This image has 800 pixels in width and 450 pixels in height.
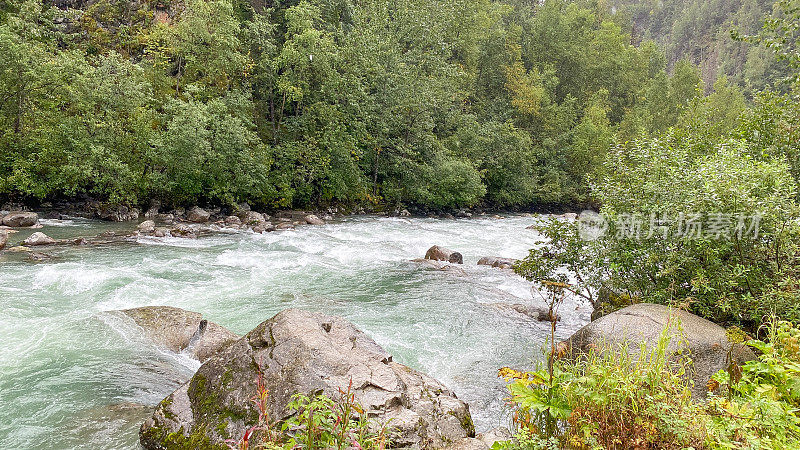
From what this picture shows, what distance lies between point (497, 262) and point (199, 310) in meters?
9.38

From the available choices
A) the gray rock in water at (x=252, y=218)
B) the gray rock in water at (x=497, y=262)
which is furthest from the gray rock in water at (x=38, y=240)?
the gray rock in water at (x=497, y=262)

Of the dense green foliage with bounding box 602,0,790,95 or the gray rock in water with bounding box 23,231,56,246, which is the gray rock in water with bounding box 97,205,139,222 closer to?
the gray rock in water with bounding box 23,231,56,246

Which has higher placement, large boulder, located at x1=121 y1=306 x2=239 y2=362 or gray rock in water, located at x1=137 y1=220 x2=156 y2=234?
gray rock in water, located at x1=137 y1=220 x2=156 y2=234

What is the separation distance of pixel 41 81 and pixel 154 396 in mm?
18500

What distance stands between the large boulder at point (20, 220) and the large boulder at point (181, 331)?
11351mm

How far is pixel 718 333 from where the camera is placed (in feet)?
17.8

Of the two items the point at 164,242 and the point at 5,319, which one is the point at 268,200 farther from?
the point at 5,319

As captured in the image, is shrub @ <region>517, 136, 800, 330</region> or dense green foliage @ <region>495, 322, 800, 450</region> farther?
shrub @ <region>517, 136, 800, 330</region>

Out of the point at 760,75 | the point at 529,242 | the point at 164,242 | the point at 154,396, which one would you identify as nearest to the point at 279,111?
the point at 164,242

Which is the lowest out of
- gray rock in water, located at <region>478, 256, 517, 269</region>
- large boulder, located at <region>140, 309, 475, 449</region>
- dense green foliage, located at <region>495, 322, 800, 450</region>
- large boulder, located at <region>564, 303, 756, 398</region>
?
gray rock in water, located at <region>478, 256, 517, 269</region>

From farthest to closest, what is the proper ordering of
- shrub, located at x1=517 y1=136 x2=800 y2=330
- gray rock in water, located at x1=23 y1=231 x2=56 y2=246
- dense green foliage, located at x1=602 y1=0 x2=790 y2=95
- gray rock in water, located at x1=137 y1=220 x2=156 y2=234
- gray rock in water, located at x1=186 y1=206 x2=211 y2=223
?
dense green foliage, located at x1=602 y1=0 x2=790 y2=95 → gray rock in water, located at x1=186 y1=206 x2=211 y2=223 → gray rock in water, located at x1=137 y1=220 x2=156 y2=234 → gray rock in water, located at x1=23 y1=231 x2=56 y2=246 → shrub, located at x1=517 y1=136 x2=800 y2=330

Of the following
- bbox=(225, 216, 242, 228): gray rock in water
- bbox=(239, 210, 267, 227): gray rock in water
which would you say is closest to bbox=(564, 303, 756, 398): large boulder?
bbox=(225, 216, 242, 228): gray rock in water

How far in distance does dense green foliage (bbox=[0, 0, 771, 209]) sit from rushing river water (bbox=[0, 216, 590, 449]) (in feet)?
13.0

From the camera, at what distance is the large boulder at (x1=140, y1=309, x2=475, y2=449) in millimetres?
4199
